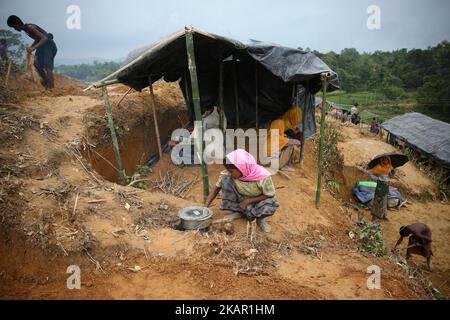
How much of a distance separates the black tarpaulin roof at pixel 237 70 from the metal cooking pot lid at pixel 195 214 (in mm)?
2352

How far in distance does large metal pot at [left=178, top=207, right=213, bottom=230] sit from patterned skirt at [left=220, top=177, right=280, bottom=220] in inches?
16.4

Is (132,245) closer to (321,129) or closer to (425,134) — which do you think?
(321,129)

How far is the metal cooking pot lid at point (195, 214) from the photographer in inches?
142

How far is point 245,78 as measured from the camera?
6742 millimetres

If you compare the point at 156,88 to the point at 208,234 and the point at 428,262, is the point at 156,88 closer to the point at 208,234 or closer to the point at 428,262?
the point at 208,234

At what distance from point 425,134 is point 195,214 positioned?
13.4 meters

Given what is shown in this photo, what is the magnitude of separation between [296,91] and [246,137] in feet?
5.40

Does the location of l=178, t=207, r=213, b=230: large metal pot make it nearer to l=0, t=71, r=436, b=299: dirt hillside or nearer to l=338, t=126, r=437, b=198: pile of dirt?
l=0, t=71, r=436, b=299: dirt hillside

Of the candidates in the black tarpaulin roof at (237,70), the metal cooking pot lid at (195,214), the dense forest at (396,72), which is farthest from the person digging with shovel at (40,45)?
the dense forest at (396,72)

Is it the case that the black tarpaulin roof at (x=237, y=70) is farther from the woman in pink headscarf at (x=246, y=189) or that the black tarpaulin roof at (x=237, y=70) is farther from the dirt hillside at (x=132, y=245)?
the woman in pink headscarf at (x=246, y=189)

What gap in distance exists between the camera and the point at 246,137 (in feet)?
22.7

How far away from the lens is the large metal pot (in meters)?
3.61

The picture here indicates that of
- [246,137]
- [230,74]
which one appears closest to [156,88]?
[230,74]
